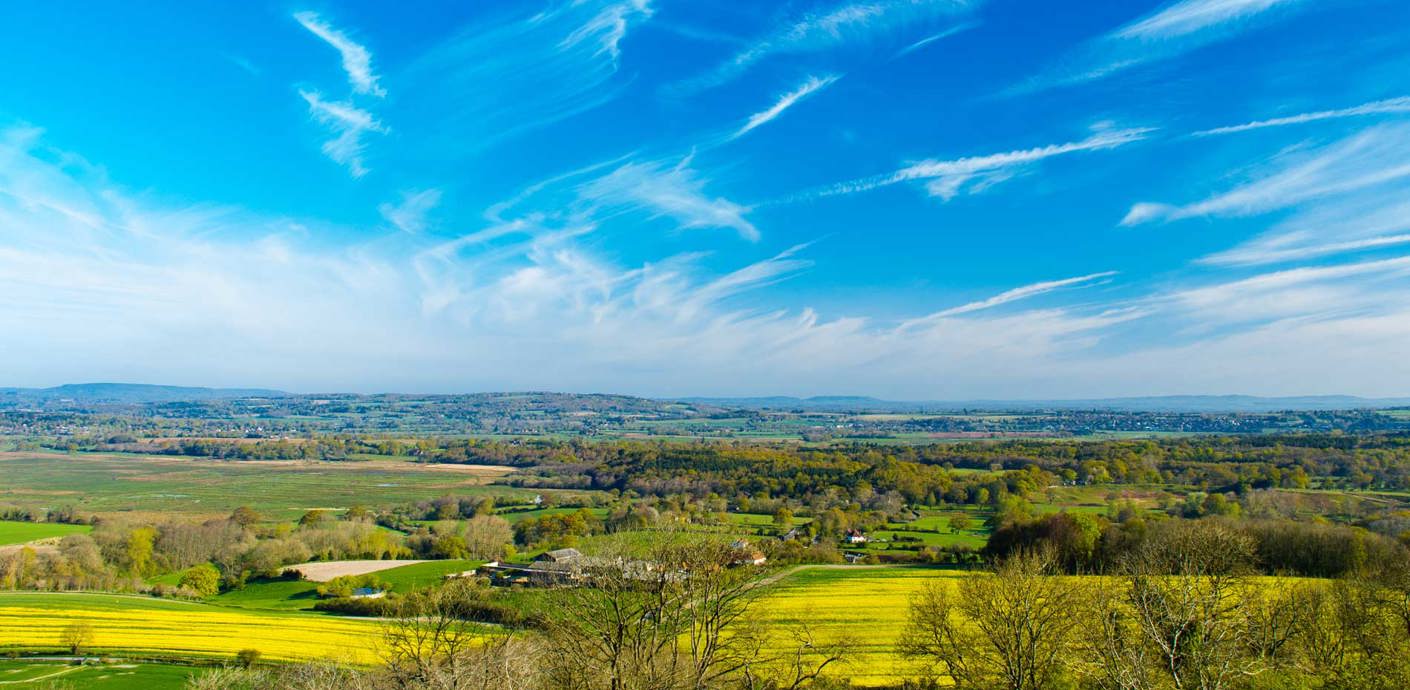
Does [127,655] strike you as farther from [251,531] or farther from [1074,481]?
[1074,481]

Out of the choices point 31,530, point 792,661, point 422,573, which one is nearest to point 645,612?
point 792,661

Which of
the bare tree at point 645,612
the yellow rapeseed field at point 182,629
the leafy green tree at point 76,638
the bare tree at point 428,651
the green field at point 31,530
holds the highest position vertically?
the bare tree at point 645,612

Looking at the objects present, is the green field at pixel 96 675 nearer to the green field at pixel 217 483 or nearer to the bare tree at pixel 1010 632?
the bare tree at pixel 1010 632

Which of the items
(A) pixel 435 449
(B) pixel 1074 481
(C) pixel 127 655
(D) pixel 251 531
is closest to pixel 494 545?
(D) pixel 251 531

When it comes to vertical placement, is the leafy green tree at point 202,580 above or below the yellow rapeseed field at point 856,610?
below

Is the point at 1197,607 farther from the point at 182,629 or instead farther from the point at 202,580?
the point at 202,580

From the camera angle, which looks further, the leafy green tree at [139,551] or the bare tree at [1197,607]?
the leafy green tree at [139,551]

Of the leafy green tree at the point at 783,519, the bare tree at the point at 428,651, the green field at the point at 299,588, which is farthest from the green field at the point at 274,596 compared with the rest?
the leafy green tree at the point at 783,519
